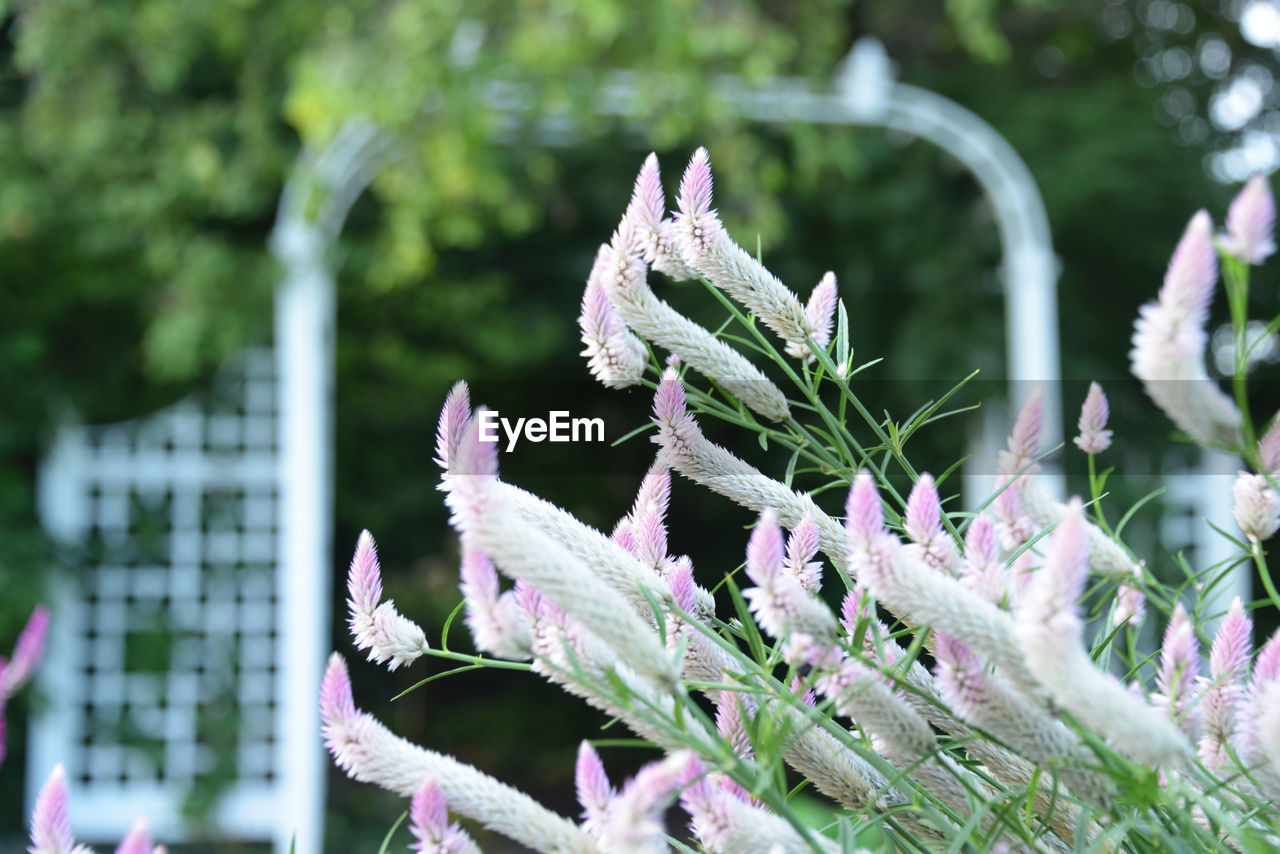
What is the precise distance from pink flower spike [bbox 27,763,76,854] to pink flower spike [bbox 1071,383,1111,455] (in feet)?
1.75

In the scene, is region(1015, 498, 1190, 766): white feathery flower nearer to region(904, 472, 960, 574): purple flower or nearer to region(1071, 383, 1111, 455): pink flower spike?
region(904, 472, 960, 574): purple flower

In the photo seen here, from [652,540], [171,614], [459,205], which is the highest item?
[459,205]

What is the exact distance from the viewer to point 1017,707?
47 centimetres

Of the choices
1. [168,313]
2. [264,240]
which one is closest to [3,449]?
[168,313]

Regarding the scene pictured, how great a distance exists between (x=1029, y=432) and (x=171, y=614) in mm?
5009

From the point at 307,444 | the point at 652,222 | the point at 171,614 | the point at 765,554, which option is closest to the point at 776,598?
the point at 765,554

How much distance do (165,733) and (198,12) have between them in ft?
9.83

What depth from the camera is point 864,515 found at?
17.8 inches

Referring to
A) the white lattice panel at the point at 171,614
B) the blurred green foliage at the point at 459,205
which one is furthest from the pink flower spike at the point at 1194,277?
the white lattice panel at the point at 171,614

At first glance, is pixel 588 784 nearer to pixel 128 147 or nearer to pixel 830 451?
pixel 830 451

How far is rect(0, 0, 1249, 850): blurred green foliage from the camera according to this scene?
429 centimetres

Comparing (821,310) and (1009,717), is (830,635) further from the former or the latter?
(821,310)

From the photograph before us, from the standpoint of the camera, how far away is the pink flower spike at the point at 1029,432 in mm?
671

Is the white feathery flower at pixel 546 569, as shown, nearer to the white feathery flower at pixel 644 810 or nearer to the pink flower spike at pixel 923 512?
the white feathery flower at pixel 644 810
